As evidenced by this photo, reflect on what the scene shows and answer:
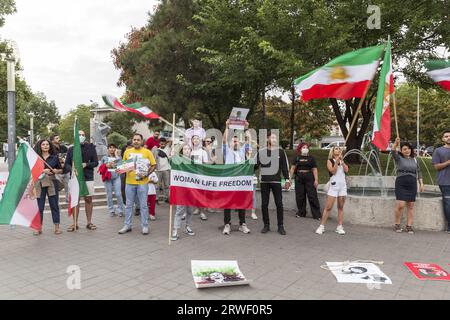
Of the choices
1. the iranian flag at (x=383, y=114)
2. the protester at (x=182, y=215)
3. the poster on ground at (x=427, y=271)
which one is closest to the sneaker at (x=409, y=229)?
the iranian flag at (x=383, y=114)

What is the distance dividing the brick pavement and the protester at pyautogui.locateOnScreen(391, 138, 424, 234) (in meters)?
0.41

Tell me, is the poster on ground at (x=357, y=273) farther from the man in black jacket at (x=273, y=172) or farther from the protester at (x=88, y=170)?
the protester at (x=88, y=170)

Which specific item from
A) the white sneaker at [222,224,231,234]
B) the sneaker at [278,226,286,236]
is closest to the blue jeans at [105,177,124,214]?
the white sneaker at [222,224,231,234]

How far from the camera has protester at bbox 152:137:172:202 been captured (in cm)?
998

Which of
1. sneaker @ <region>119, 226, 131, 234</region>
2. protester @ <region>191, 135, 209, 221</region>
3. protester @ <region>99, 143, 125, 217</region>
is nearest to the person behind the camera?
sneaker @ <region>119, 226, 131, 234</region>

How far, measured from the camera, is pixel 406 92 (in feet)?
168

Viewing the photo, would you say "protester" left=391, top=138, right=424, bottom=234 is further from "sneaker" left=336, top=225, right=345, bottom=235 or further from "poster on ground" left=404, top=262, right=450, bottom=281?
"poster on ground" left=404, top=262, right=450, bottom=281

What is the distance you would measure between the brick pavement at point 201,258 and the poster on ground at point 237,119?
276 centimetres

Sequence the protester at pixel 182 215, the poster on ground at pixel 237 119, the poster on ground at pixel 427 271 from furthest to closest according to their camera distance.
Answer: the poster on ground at pixel 237 119, the protester at pixel 182 215, the poster on ground at pixel 427 271

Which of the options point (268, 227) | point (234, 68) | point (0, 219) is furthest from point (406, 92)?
point (0, 219)

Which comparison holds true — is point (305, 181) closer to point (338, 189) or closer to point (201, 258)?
point (338, 189)

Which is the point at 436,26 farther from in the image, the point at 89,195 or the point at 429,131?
the point at 429,131

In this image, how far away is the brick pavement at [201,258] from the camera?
4.48 metres

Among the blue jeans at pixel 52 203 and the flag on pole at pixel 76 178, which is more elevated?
the flag on pole at pixel 76 178
